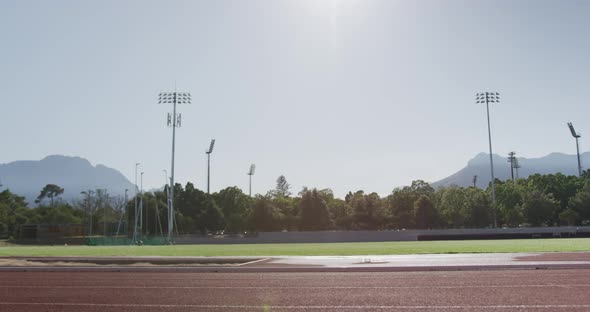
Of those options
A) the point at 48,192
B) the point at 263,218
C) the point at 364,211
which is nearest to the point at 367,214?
the point at 364,211

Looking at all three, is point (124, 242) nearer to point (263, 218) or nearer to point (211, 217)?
point (263, 218)

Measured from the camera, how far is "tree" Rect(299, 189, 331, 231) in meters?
90.1

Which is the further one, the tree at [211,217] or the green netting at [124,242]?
the tree at [211,217]

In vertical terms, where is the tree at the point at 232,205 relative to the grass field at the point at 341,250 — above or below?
above

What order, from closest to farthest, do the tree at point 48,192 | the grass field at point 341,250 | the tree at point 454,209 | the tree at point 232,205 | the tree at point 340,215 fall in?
the grass field at point 341,250 < the tree at point 454,209 < the tree at point 340,215 < the tree at point 232,205 < the tree at point 48,192

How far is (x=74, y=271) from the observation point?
22.1 metres

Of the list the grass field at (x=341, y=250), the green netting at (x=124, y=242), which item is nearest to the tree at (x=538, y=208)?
the grass field at (x=341, y=250)

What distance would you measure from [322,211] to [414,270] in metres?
71.4

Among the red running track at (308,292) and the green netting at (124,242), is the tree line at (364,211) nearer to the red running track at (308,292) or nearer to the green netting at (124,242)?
the green netting at (124,242)

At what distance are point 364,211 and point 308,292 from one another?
254ft

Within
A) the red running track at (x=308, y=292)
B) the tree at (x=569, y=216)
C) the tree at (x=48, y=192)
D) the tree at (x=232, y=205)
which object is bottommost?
the red running track at (x=308, y=292)

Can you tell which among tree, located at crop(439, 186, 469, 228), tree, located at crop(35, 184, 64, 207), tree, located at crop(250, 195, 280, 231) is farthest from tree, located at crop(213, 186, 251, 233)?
tree, located at crop(35, 184, 64, 207)

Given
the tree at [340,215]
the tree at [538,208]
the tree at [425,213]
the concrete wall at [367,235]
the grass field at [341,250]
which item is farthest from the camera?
the tree at [340,215]

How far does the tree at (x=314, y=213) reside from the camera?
3548 inches
